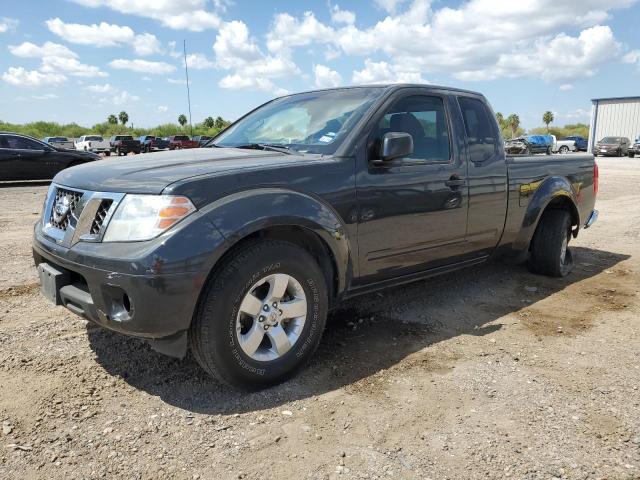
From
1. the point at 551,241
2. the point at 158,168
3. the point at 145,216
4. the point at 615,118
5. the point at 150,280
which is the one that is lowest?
the point at 551,241

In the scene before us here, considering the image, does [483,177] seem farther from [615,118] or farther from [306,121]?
[615,118]

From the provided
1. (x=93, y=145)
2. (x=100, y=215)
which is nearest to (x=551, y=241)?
(x=100, y=215)

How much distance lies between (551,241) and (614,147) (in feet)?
124

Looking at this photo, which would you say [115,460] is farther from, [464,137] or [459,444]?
[464,137]

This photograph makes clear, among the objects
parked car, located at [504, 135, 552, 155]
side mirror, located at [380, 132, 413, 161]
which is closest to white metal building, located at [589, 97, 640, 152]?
parked car, located at [504, 135, 552, 155]

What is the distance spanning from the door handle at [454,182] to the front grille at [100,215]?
7.70 feet

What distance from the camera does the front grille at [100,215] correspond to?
2.74 metres

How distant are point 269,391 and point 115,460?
90 cm

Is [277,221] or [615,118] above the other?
[615,118]

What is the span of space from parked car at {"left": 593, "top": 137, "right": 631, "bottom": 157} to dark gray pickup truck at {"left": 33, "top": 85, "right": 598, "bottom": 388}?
38.6 meters

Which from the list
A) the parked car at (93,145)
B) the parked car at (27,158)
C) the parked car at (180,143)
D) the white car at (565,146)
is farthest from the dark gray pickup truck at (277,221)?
the white car at (565,146)

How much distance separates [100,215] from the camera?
2.76m

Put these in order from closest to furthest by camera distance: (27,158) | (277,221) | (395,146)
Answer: (277,221) < (395,146) < (27,158)

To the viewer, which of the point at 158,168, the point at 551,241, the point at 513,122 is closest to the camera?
the point at 158,168
